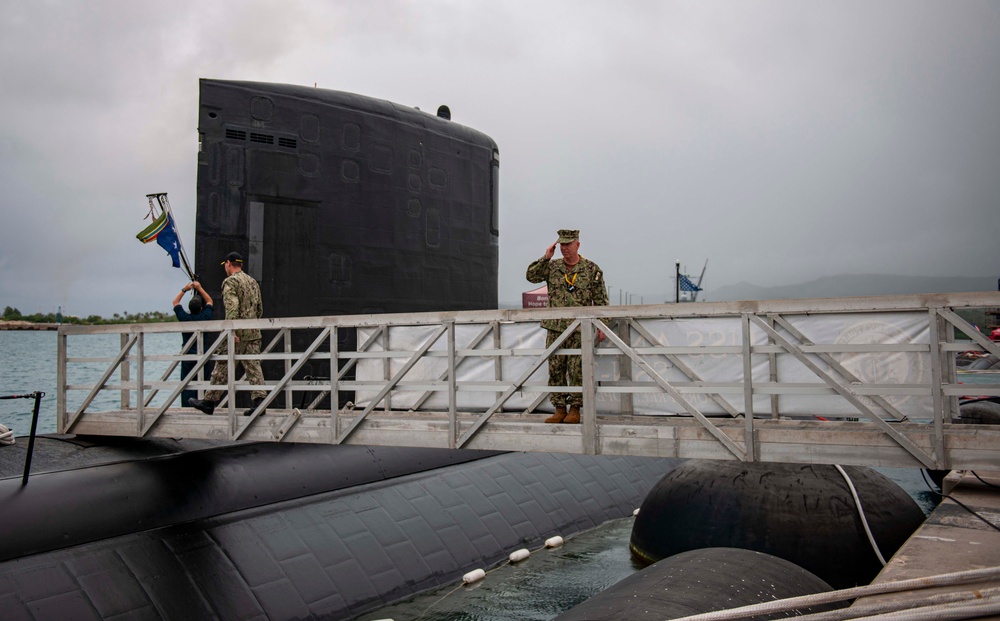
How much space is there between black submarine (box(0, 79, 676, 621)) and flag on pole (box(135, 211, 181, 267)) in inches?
12.7

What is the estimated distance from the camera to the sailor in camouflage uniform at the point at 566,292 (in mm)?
6195

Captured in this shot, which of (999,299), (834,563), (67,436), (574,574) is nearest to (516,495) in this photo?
(574,574)

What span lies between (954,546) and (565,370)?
280cm

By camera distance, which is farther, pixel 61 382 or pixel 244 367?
pixel 61 382

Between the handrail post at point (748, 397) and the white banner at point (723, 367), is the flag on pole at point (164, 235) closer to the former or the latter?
the white banner at point (723, 367)

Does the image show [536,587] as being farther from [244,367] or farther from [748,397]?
[748,397]

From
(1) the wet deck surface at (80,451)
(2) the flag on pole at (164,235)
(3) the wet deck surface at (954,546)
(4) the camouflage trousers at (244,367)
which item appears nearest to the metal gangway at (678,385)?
(4) the camouflage trousers at (244,367)

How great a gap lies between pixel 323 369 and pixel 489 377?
3408 millimetres

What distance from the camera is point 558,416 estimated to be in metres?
6.15

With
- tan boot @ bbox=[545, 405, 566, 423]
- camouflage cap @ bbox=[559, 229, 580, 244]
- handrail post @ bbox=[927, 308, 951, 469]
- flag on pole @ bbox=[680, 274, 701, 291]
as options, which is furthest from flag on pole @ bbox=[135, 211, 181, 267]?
flag on pole @ bbox=[680, 274, 701, 291]

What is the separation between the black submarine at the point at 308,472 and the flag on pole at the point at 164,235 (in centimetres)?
32

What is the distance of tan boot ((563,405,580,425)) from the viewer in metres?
6.06

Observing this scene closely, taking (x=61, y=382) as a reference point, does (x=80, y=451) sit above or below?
below

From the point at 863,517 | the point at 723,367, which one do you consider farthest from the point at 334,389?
the point at 863,517
